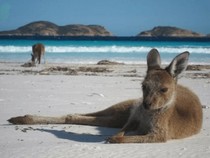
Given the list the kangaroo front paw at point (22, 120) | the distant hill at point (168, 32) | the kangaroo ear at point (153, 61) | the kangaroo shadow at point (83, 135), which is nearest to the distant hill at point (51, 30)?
the distant hill at point (168, 32)

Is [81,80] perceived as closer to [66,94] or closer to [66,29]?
[66,94]

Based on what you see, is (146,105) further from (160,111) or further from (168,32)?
(168,32)

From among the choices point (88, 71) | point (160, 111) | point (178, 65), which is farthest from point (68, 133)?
point (88, 71)

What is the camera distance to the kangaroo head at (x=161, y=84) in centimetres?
541

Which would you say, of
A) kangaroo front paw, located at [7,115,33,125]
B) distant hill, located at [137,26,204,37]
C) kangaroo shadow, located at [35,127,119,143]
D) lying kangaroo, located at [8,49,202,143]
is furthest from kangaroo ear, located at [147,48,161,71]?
distant hill, located at [137,26,204,37]

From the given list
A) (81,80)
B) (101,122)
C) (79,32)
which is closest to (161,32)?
(79,32)

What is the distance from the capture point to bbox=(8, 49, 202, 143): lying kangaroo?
5469mm

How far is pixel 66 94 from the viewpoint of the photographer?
10492 mm

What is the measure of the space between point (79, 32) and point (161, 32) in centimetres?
2188

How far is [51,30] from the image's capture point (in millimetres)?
114312

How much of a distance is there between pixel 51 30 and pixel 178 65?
11046 centimetres

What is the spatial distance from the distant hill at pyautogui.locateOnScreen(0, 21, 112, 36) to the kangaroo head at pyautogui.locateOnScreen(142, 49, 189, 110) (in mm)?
107581

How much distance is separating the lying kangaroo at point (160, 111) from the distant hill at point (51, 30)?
107 meters

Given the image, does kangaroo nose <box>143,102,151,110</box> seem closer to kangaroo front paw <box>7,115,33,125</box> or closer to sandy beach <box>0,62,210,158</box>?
sandy beach <box>0,62,210,158</box>
